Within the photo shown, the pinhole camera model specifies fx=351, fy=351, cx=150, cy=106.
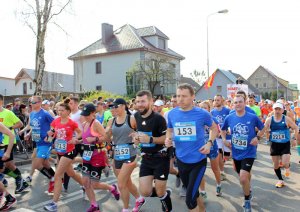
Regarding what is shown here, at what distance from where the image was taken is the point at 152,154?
530 cm

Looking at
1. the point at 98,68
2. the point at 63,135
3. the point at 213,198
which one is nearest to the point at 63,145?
the point at 63,135

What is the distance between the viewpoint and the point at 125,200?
558 centimetres

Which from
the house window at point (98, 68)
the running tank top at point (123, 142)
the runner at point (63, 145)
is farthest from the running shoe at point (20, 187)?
the house window at point (98, 68)

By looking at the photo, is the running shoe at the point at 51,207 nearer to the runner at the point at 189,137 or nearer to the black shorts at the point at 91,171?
the black shorts at the point at 91,171

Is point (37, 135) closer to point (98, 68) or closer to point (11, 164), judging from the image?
point (11, 164)

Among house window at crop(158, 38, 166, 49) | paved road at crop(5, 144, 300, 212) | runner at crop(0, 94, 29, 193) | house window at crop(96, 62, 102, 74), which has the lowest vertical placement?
paved road at crop(5, 144, 300, 212)

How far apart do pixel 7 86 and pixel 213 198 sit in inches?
2268

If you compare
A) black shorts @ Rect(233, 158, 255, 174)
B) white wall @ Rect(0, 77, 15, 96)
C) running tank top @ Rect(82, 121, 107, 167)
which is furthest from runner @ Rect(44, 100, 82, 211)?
white wall @ Rect(0, 77, 15, 96)

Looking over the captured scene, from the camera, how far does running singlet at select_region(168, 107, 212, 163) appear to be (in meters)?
4.78

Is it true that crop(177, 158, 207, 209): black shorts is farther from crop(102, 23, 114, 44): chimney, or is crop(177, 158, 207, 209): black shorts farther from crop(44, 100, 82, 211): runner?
crop(102, 23, 114, 44): chimney

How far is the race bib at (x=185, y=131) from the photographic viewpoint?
15.7ft

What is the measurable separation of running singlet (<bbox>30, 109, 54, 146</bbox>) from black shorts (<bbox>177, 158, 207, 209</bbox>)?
3683 mm

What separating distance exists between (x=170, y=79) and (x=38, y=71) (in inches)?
778

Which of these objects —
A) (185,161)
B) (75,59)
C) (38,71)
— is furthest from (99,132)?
(75,59)
